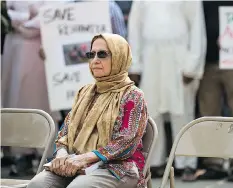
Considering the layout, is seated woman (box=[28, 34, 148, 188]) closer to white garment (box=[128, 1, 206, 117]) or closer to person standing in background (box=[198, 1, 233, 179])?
white garment (box=[128, 1, 206, 117])

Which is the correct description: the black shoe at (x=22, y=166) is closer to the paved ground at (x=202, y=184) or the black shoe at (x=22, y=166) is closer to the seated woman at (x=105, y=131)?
the paved ground at (x=202, y=184)

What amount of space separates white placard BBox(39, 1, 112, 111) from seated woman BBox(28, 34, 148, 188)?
2209mm

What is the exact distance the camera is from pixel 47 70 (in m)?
6.53

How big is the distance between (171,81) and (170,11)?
24.6 inches

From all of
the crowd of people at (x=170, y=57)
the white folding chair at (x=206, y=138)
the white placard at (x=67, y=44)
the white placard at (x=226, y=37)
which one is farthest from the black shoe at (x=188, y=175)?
the white folding chair at (x=206, y=138)

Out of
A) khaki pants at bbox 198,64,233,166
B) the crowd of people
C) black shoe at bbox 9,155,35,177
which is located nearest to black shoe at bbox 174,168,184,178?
the crowd of people

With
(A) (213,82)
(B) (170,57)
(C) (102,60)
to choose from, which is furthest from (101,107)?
(A) (213,82)

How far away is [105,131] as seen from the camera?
4031 millimetres

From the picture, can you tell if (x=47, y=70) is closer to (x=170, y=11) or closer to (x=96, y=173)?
(x=170, y=11)

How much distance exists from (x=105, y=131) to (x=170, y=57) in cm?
253

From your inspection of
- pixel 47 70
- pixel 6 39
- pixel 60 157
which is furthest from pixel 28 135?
pixel 6 39

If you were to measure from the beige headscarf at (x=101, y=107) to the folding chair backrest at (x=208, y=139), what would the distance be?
1.56 feet

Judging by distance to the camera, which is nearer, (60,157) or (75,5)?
(60,157)

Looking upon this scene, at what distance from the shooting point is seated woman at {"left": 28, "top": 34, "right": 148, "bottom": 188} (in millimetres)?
3924
